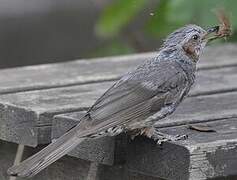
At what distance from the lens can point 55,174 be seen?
378 centimetres

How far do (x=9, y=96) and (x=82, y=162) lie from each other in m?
0.47

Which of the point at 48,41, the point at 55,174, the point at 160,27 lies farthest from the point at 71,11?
the point at 55,174

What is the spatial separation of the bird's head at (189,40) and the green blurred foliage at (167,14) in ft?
1.32

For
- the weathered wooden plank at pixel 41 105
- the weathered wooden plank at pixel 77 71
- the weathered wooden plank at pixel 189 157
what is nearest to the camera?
the weathered wooden plank at pixel 189 157

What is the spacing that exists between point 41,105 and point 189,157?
85 centimetres

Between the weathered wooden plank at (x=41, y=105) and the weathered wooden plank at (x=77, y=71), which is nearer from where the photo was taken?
the weathered wooden plank at (x=41, y=105)

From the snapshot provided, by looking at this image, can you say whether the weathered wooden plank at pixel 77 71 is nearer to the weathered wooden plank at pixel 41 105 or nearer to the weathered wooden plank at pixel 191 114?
the weathered wooden plank at pixel 41 105

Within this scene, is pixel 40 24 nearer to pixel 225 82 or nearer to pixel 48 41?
pixel 48 41

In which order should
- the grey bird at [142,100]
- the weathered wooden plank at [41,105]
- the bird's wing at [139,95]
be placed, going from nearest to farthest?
the grey bird at [142,100]
the bird's wing at [139,95]
the weathered wooden plank at [41,105]

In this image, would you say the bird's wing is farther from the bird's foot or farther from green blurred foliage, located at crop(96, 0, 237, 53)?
green blurred foliage, located at crop(96, 0, 237, 53)

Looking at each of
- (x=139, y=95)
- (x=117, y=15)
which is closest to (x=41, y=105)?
(x=139, y=95)

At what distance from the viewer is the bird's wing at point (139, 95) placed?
3322 mm

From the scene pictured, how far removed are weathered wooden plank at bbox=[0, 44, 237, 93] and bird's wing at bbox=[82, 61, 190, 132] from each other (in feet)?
2.41

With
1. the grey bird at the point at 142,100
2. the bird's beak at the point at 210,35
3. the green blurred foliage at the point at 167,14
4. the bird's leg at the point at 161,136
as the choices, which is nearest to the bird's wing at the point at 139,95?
the grey bird at the point at 142,100
